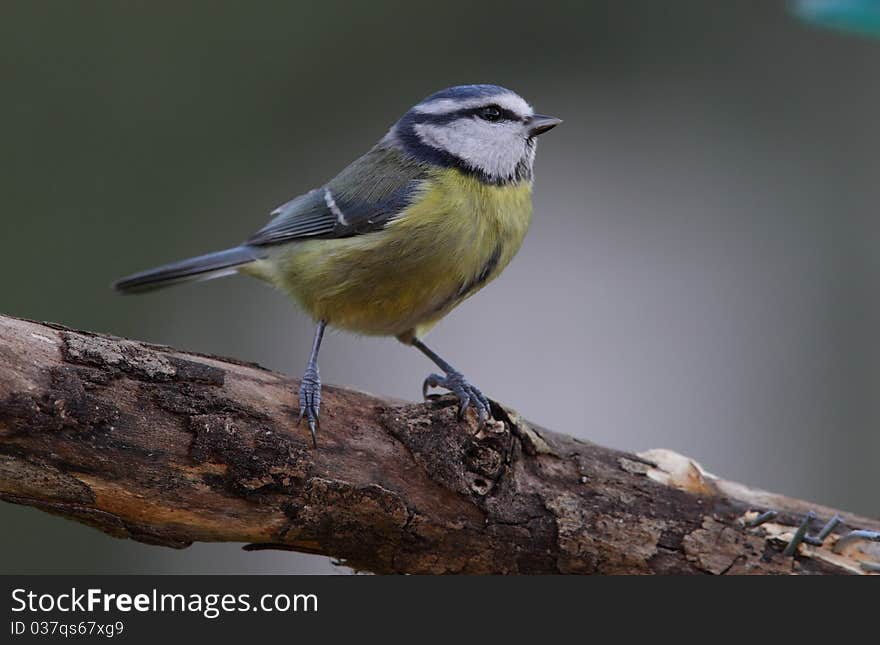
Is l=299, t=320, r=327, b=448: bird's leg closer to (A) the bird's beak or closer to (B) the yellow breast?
(B) the yellow breast

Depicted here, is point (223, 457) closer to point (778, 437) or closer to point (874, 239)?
point (778, 437)

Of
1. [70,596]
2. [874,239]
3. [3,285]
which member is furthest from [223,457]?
[874,239]

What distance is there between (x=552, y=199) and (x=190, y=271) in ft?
6.12

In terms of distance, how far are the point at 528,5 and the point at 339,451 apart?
299cm

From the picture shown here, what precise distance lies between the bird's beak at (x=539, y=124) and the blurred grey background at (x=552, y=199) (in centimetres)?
151

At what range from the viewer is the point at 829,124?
3834 mm

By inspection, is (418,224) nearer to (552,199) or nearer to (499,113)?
(499,113)

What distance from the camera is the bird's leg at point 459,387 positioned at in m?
1.75

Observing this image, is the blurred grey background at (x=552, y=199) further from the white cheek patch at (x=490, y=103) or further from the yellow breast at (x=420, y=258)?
the white cheek patch at (x=490, y=103)

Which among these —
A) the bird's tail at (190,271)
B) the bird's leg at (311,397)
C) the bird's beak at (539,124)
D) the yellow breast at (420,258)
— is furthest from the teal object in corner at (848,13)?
the bird's tail at (190,271)

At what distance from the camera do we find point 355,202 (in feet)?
6.98

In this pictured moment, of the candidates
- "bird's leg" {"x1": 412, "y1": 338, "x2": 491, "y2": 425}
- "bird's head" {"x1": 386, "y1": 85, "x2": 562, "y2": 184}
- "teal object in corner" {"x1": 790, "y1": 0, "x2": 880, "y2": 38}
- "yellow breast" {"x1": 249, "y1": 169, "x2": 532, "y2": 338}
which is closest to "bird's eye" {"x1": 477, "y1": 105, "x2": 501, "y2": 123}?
"bird's head" {"x1": 386, "y1": 85, "x2": 562, "y2": 184}

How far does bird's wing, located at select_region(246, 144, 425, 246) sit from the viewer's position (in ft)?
6.79

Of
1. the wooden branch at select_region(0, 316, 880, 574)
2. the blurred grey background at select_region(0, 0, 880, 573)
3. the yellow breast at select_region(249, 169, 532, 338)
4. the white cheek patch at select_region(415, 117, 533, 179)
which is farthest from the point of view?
the blurred grey background at select_region(0, 0, 880, 573)
